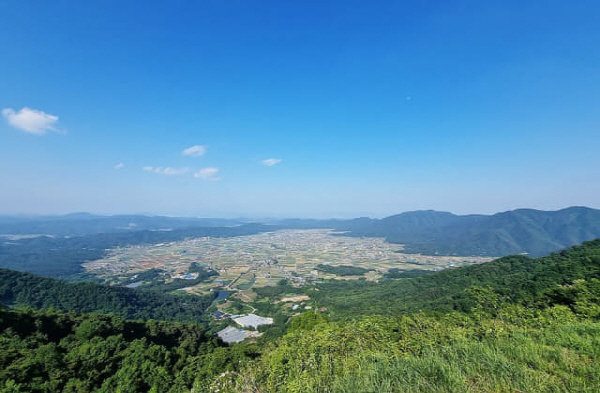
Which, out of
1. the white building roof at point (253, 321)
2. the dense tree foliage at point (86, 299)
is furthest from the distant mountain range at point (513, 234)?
the dense tree foliage at point (86, 299)

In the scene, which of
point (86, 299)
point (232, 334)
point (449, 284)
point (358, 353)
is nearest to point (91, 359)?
point (358, 353)

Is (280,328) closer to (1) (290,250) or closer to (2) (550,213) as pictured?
(1) (290,250)

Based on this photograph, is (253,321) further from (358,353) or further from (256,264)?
(256,264)

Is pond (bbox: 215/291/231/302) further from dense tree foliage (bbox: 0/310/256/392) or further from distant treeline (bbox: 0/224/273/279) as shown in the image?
distant treeline (bbox: 0/224/273/279)

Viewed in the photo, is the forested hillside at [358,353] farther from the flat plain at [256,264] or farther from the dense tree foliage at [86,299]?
the flat plain at [256,264]

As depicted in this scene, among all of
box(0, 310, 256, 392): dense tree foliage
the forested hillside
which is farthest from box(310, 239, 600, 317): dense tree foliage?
box(0, 310, 256, 392): dense tree foliage

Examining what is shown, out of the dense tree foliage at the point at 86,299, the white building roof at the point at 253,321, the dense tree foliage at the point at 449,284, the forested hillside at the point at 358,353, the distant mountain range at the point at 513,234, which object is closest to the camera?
the forested hillside at the point at 358,353

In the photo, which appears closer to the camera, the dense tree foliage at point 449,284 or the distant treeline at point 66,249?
the dense tree foliage at point 449,284

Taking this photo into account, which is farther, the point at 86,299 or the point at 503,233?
the point at 503,233

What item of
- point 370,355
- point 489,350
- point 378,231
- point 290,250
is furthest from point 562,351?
point 378,231
